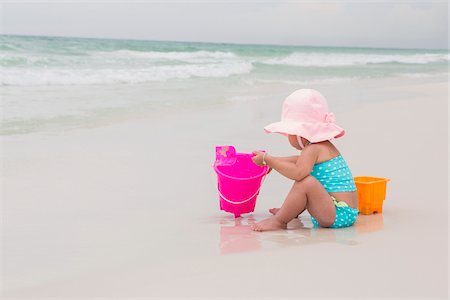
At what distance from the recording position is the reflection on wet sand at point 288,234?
12.0 ft

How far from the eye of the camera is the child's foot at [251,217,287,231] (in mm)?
3949

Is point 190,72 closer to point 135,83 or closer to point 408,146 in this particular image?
point 135,83

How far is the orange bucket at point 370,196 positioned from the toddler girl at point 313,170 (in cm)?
31

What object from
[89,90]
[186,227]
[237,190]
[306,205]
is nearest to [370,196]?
[306,205]

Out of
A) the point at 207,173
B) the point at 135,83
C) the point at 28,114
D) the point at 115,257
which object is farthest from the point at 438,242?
the point at 135,83

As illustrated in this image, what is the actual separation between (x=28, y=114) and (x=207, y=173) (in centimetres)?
343

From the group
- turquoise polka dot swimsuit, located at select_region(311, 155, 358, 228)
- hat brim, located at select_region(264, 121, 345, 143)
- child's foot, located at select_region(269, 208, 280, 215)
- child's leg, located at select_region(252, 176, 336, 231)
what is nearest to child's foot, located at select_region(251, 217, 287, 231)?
child's leg, located at select_region(252, 176, 336, 231)

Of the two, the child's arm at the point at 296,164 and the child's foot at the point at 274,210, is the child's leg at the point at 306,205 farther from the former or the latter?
the child's foot at the point at 274,210

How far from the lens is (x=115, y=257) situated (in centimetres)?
339

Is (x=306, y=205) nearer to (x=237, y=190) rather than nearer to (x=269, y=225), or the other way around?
(x=269, y=225)

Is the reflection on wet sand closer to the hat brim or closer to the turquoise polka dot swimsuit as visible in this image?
the turquoise polka dot swimsuit

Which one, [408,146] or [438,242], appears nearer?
[438,242]

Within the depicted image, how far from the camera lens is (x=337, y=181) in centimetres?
404

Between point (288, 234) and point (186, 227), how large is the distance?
0.60 meters
